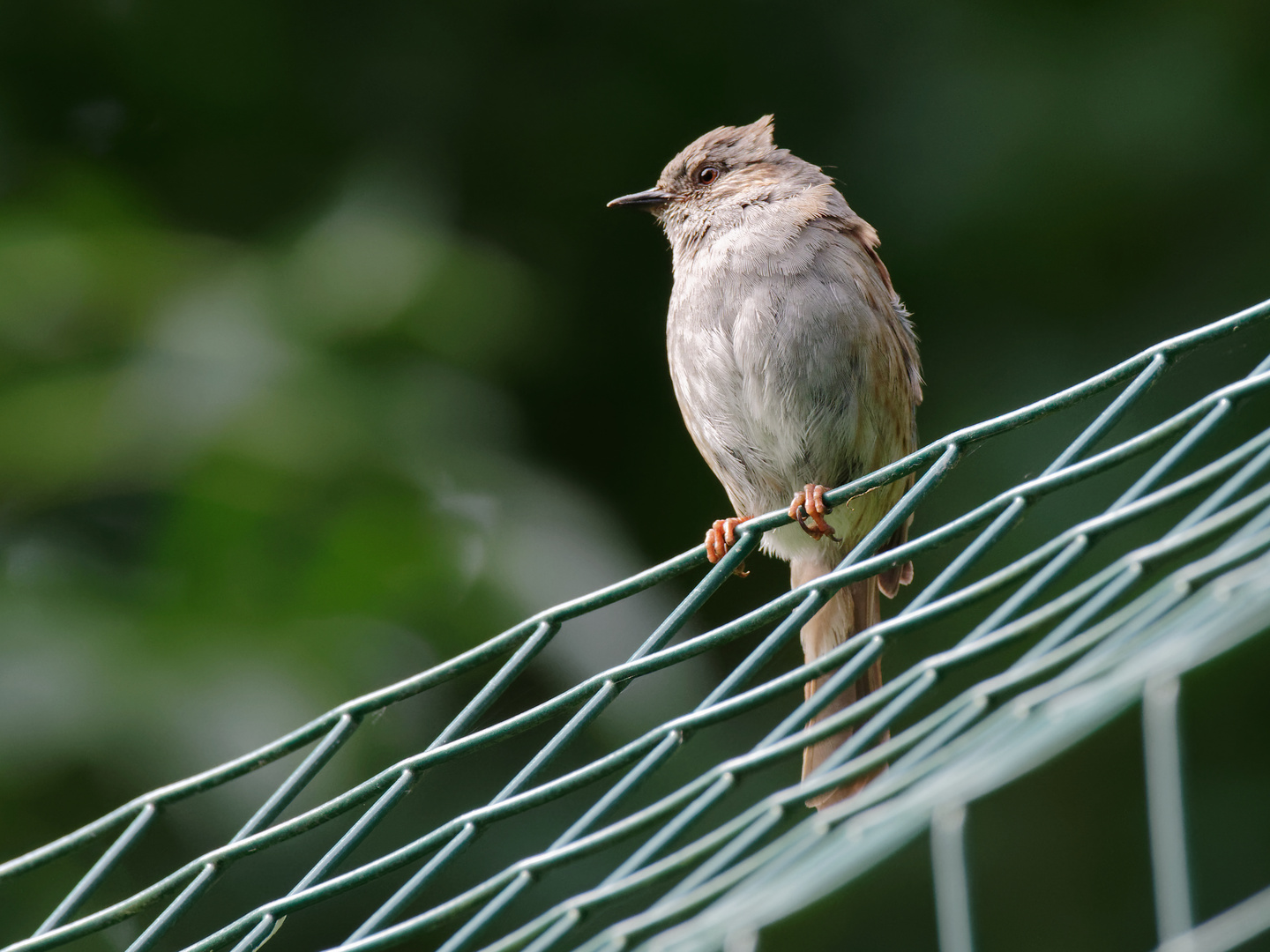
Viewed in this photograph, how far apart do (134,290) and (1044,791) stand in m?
3.58

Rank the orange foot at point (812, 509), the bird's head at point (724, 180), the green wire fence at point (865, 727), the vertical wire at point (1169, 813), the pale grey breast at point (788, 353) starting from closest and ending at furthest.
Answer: the vertical wire at point (1169, 813) < the green wire fence at point (865, 727) < the orange foot at point (812, 509) < the pale grey breast at point (788, 353) < the bird's head at point (724, 180)

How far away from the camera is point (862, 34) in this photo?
584 cm

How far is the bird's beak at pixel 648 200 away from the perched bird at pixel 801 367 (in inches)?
15.7

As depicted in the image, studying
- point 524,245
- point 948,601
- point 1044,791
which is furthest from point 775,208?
point 948,601

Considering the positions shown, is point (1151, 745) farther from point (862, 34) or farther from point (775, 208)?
point (862, 34)

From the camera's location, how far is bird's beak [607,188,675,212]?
4969 millimetres

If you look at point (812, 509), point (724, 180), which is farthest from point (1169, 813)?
point (724, 180)

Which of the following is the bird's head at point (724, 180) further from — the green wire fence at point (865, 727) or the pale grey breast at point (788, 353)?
the green wire fence at point (865, 727)

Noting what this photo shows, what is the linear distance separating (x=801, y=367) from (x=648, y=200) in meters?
1.17

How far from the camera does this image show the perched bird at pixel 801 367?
412 centimetres

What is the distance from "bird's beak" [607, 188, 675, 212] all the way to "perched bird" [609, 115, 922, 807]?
1.31 feet

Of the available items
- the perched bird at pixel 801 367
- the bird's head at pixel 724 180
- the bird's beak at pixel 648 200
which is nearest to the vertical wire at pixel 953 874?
the perched bird at pixel 801 367

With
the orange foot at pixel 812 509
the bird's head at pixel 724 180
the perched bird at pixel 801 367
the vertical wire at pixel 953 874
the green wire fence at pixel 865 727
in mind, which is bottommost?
the vertical wire at pixel 953 874

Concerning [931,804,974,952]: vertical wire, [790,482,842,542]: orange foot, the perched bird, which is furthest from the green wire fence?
the perched bird
